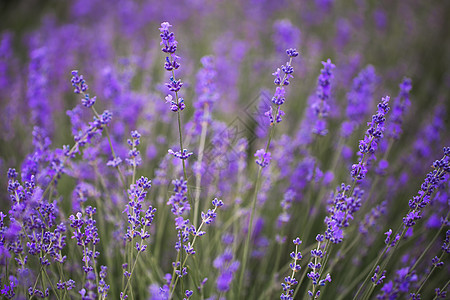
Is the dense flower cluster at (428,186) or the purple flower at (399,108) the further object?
the purple flower at (399,108)

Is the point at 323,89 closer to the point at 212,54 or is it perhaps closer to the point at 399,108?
the point at 399,108

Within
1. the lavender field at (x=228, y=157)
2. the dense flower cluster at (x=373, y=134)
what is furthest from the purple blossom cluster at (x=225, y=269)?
the dense flower cluster at (x=373, y=134)

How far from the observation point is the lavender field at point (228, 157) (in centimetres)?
146

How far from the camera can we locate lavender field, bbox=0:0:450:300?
1465 mm

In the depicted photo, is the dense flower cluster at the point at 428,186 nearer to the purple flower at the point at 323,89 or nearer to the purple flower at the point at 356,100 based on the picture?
the purple flower at the point at 323,89

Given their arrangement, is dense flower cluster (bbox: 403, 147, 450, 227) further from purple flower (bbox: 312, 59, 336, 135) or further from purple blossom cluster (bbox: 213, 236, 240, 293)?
purple blossom cluster (bbox: 213, 236, 240, 293)

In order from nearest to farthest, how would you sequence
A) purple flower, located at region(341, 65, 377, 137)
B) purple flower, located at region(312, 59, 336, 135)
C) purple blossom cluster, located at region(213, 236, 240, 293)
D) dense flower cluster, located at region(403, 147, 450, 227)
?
1. dense flower cluster, located at region(403, 147, 450, 227)
2. purple blossom cluster, located at region(213, 236, 240, 293)
3. purple flower, located at region(312, 59, 336, 135)
4. purple flower, located at region(341, 65, 377, 137)

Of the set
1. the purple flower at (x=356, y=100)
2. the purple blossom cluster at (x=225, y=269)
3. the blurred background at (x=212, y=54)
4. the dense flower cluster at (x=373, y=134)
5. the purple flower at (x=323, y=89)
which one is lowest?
the purple blossom cluster at (x=225, y=269)

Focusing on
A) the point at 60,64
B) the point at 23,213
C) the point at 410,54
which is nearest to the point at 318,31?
the point at 410,54

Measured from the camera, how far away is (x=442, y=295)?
1.42 m

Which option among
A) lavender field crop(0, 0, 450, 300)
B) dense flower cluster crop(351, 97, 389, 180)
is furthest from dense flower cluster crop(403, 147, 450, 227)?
dense flower cluster crop(351, 97, 389, 180)

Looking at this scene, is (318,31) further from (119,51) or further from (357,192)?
(357,192)

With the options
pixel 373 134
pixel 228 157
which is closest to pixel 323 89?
pixel 373 134

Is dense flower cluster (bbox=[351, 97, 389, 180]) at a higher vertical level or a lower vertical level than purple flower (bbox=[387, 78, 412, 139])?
lower
